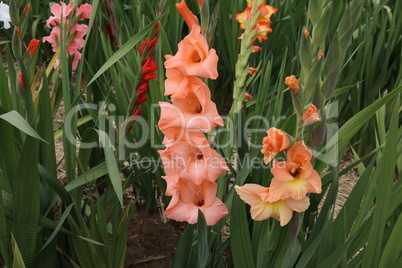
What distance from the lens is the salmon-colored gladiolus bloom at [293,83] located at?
73 centimetres

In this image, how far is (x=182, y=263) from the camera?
1.08 meters

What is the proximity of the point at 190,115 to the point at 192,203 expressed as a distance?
0.17 metres

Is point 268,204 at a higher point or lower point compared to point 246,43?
lower

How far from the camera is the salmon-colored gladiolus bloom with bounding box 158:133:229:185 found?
88 cm

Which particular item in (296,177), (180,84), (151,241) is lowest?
(151,241)

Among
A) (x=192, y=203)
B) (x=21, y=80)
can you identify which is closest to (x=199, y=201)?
(x=192, y=203)

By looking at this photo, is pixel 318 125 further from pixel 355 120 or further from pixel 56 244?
pixel 56 244

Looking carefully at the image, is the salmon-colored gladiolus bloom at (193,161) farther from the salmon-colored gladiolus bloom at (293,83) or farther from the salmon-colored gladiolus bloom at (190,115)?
the salmon-colored gladiolus bloom at (293,83)

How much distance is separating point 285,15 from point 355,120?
1.16 m

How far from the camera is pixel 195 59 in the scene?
→ 88 centimetres

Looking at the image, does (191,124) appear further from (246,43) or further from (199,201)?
(246,43)

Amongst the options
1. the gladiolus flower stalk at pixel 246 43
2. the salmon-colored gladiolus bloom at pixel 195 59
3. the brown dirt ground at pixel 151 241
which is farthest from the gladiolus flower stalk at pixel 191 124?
the brown dirt ground at pixel 151 241

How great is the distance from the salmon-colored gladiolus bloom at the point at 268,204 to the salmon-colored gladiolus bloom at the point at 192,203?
107 millimetres

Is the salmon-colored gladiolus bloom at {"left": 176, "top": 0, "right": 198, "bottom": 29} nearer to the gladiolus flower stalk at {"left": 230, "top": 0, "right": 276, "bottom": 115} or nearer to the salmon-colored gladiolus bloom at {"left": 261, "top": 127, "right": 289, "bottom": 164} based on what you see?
the gladiolus flower stalk at {"left": 230, "top": 0, "right": 276, "bottom": 115}
